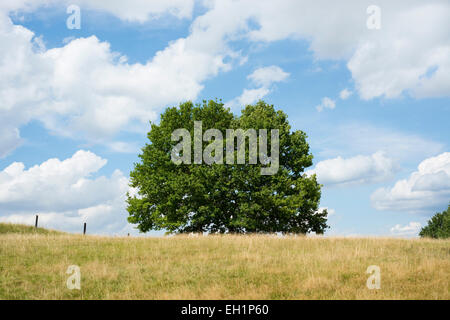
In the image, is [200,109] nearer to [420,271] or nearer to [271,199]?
[271,199]

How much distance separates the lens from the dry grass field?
13.4 meters

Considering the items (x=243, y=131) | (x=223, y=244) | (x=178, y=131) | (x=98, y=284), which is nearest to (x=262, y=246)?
(x=223, y=244)

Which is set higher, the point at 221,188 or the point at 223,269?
the point at 221,188

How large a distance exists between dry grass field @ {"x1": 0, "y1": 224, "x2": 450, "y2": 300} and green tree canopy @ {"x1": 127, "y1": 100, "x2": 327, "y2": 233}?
9.50m

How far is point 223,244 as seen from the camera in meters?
22.5

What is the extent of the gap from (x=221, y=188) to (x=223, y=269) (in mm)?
17498

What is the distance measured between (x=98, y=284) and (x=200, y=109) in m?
26.5

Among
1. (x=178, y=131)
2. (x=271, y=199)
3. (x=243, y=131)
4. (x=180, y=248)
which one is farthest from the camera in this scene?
(x=178, y=131)

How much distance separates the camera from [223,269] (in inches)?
639

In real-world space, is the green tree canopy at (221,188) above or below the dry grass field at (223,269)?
above

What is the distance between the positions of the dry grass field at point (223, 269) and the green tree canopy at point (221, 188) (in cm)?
950

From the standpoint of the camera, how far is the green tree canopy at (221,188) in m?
32.8
